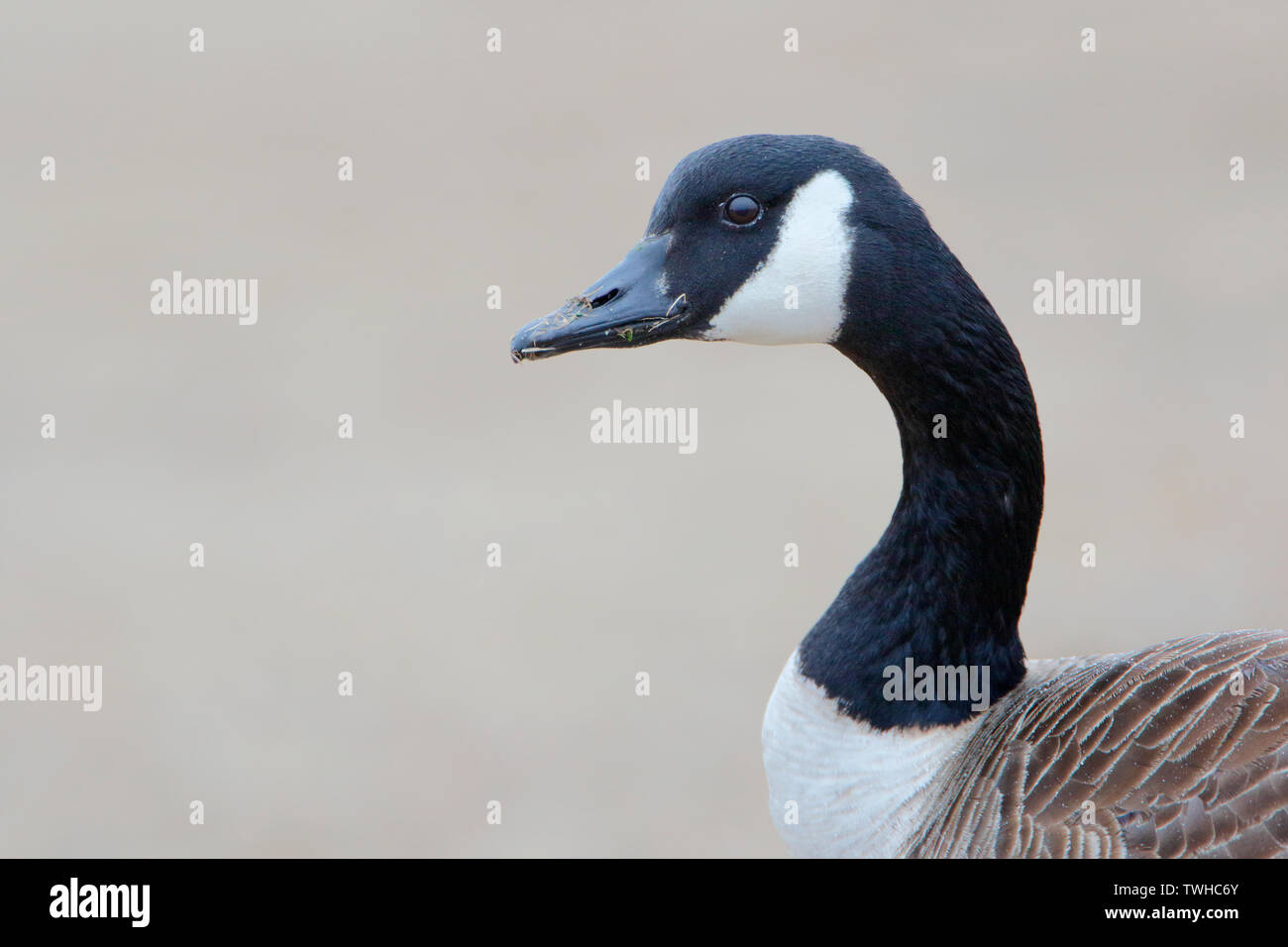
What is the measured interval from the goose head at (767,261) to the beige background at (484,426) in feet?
10.2

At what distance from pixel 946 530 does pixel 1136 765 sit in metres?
0.56

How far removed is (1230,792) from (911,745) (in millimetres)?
601

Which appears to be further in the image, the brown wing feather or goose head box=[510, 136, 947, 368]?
goose head box=[510, 136, 947, 368]

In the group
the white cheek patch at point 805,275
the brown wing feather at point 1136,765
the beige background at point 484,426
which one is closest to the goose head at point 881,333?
the white cheek patch at point 805,275

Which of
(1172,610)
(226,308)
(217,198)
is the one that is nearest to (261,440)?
(226,308)

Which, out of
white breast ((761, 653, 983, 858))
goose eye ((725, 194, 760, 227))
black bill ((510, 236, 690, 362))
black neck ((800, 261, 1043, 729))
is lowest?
white breast ((761, 653, 983, 858))

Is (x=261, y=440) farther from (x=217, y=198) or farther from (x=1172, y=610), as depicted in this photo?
(x=1172, y=610)

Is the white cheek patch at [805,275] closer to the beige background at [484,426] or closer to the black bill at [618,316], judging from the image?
the black bill at [618,316]

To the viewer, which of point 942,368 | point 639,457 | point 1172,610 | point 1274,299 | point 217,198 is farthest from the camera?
point 217,198

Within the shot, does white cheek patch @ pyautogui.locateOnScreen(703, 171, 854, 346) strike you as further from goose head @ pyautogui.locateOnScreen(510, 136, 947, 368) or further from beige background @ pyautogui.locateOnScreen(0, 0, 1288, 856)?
beige background @ pyautogui.locateOnScreen(0, 0, 1288, 856)

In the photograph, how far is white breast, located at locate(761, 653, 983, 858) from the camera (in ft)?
8.61

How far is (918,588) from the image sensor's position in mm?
2697

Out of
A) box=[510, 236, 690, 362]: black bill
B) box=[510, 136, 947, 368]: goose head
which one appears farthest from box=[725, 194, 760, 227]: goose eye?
box=[510, 236, 690, 362]: black bill

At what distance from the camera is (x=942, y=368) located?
2525 mm
